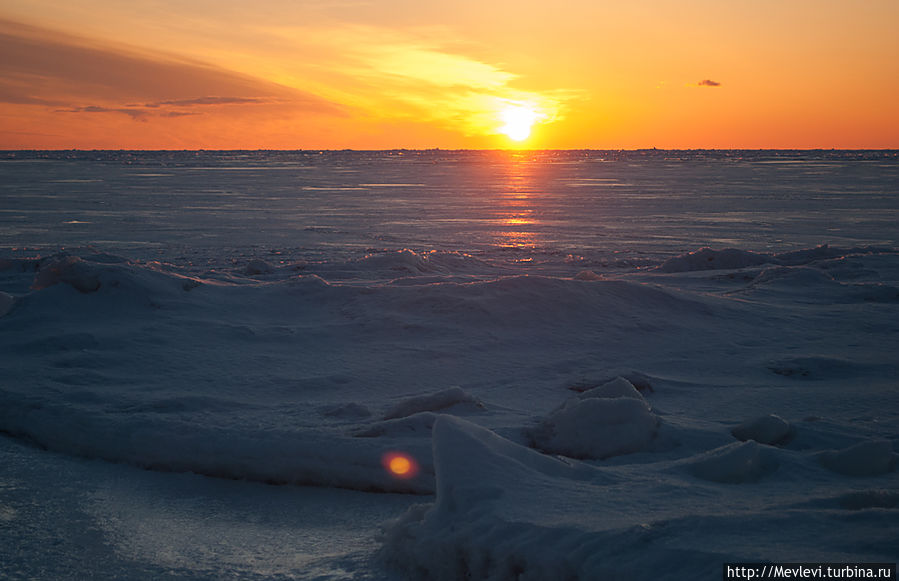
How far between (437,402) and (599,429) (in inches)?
40.8

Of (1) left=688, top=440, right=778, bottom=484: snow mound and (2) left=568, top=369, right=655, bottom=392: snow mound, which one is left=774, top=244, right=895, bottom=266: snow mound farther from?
(1) left=688, top=440, right=778, bottom=484: snow mound

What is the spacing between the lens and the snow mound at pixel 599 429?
3.46 m

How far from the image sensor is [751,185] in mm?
34281

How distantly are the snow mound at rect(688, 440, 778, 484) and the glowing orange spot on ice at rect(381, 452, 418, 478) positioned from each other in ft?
4.47

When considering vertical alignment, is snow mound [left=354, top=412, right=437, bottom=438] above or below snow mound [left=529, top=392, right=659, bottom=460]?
below

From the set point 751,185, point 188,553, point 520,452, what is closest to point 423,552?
point 520,452

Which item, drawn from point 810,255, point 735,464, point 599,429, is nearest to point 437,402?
point 599,429

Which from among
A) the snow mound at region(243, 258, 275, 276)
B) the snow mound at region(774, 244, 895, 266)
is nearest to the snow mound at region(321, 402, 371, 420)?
the snow mound at region(243, 258, 275, 276)

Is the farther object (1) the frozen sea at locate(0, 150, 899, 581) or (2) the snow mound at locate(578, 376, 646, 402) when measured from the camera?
(2) the snow mound at locate(578, 376, 646, 402)

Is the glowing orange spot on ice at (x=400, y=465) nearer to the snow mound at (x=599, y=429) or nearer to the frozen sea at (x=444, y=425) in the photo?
the frozen sea at (x=444, y=425)

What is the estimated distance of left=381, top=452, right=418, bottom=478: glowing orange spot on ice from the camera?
3475 mm

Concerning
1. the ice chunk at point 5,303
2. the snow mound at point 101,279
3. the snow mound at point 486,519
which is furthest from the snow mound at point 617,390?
the ice chunk at point 5,303

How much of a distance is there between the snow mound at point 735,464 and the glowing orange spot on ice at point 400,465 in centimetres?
136

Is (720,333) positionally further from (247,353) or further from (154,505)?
(154,505)
